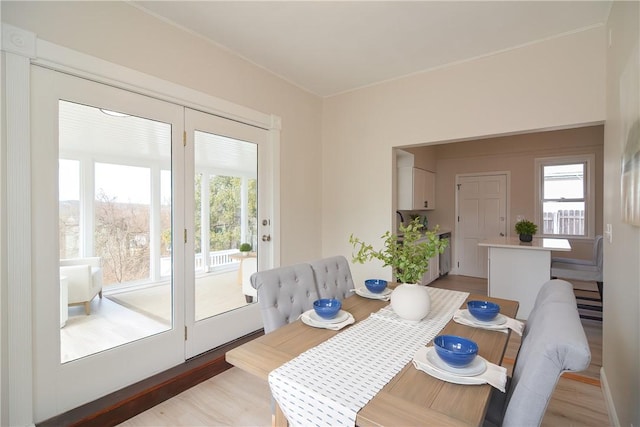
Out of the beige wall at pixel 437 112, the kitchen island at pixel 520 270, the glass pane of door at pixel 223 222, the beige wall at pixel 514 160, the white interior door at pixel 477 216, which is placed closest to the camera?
the beige wall at pixel 437 112

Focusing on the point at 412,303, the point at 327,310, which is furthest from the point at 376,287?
the point at 327,310

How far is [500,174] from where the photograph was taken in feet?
18.4

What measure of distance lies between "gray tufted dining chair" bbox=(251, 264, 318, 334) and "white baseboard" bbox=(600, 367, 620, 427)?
1878 mm

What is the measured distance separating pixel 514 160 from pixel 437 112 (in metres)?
3.28

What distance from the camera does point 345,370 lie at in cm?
110

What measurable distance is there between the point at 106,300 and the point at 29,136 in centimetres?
110

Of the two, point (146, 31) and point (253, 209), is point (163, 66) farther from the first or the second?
point (253, 209)

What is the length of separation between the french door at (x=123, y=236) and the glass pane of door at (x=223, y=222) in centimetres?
1

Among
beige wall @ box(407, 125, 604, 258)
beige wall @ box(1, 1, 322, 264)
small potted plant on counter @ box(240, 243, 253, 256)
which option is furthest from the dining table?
beige wall @ box(407, 125, 604, 258)

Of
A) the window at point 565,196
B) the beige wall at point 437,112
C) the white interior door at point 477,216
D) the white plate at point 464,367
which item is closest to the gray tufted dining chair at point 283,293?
the white plate at point 464,367

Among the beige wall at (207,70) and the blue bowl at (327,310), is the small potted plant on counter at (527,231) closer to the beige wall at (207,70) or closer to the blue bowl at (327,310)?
the beige wall at (207,70)

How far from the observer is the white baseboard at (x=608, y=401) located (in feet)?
5.91

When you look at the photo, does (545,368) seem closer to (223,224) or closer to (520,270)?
(223,224)

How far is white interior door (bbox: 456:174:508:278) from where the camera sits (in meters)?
5.61
